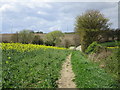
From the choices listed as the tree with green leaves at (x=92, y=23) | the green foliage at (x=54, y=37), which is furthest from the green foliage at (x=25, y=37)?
the tree with green leaves at (x=92, y=23)

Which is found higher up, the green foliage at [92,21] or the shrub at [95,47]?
the green foliage at [92,21]

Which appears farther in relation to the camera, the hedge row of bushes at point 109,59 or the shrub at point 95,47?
the shrub at point 95,47

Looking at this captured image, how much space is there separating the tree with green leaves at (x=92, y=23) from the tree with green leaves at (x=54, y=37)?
2198 cm

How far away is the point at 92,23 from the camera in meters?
27.0

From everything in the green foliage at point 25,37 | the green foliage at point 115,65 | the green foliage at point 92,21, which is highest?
the green foliage at point 92,21

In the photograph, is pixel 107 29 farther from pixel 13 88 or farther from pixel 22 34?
pixel 13 88

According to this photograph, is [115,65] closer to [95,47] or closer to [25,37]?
[95,47]

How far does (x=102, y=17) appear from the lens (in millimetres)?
28062

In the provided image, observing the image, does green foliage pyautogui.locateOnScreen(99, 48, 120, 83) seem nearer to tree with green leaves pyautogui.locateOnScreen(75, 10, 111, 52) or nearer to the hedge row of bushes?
the hedge row of bushes

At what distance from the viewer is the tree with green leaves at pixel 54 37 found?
50.5 m

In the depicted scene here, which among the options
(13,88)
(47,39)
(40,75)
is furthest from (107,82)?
(47,39)

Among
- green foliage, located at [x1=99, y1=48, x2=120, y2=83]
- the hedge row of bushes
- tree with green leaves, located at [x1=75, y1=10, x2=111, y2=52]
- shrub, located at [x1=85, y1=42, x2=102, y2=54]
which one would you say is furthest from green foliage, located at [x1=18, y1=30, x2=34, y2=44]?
green foliage, located at [x1=99, y1=48, x2=120, y2=83]

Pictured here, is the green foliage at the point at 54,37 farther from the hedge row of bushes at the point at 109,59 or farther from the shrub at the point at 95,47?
the hedge row of bushes at the point at 109,59

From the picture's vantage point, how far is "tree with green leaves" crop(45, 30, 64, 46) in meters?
50.5
